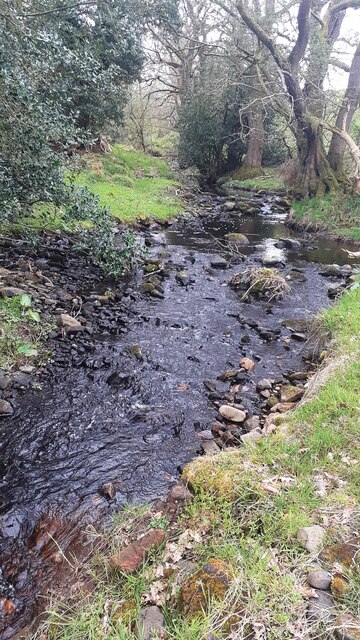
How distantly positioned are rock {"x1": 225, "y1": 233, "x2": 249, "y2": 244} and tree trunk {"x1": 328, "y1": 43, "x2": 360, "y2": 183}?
6.27 meters

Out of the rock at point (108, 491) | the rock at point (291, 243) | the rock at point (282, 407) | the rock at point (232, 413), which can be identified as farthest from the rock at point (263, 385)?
the rock at point (291, 243)

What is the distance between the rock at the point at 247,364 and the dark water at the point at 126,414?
0.47 ft

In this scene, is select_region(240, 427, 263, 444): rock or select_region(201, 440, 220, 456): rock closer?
select_region(240, 427, 263, 444): rock

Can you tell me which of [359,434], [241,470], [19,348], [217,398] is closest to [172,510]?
[241,470]

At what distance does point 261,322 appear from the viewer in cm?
747

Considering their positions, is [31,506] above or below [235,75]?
below

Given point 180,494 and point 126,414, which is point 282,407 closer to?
point 126,414

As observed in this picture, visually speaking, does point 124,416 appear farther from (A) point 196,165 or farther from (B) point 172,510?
(A) point 196,165

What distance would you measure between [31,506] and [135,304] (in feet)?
15.9

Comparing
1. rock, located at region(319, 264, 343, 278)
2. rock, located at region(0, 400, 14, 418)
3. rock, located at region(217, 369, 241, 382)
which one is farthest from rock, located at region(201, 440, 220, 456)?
rock, located at region(319, 264, 343, 278)

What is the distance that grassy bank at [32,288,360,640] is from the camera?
2041mm

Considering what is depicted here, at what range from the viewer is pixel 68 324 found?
630cm

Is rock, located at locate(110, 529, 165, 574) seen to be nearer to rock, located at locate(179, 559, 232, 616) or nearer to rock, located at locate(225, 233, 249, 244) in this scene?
rock, located at locate(179, 559, 232, 616)

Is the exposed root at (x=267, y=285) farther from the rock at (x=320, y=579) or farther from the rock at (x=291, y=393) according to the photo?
the rock at (x=320, y=579)
